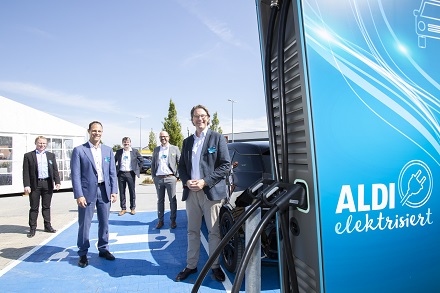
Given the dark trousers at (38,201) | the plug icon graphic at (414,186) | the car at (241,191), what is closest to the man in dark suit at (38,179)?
the dark trousers at (38,201)

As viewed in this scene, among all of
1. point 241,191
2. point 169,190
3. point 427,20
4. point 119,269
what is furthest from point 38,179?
point 427,20

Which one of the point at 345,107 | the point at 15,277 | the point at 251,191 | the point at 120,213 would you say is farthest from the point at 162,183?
the point at 345,107

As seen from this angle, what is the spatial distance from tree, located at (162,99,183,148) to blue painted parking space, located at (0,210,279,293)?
21.4 m

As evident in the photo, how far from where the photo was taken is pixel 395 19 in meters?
1.11

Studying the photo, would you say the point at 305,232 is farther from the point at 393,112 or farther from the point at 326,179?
the point at 393,112

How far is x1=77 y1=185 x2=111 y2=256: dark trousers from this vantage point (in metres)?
3.86

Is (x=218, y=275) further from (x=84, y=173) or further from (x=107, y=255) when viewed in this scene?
(x=84, y=173)

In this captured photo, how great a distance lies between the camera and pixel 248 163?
4176mm

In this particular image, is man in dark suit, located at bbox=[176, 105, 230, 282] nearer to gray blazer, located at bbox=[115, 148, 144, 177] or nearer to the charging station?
the charging station

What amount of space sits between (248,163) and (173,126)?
23.3m

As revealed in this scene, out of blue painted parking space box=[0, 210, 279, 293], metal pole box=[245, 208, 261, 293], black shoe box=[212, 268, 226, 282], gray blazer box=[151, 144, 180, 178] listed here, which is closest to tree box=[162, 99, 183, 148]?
gray blazer box=[151, 144, 180, 178]

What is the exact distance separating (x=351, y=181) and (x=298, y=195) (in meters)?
0.20

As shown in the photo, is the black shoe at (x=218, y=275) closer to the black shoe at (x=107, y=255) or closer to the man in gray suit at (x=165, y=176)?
the black shoe at (x=107, y=255)

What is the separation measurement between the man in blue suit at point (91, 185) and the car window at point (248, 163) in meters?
2.03
